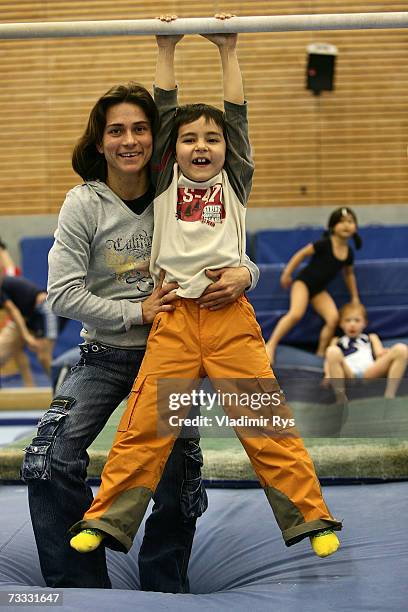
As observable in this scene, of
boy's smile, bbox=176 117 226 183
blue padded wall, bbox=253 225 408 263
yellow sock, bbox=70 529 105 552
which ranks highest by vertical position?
boy's smile, bbox=176 117 226 183

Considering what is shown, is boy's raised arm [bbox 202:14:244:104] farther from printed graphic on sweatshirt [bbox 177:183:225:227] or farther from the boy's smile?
printed graphic on sweatshirt [bbox 177:183:225:227]

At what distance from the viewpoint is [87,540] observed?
1.92m

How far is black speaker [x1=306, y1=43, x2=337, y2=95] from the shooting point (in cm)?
596

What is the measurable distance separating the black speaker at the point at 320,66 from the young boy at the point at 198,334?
159 inches

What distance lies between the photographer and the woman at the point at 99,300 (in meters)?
2.06

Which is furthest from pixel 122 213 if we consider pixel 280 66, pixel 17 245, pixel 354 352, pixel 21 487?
pixel 280 66

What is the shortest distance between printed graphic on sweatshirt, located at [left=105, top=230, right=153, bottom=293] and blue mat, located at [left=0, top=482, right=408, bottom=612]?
2.57 ft

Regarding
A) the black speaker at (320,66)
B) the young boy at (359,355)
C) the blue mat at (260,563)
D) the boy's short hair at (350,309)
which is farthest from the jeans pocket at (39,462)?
the black speaker at (320,66)

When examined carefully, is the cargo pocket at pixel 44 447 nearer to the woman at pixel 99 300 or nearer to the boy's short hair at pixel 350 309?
the woman at pixel 99 300

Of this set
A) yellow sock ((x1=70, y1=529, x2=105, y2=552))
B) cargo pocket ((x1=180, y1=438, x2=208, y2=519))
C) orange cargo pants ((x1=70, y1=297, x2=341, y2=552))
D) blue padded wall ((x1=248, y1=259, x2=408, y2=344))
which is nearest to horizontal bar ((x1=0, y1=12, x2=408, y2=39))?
orange cargo pants ((x1=70, y1=297, x2=341, y2=552))

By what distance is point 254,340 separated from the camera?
2086 millimetres

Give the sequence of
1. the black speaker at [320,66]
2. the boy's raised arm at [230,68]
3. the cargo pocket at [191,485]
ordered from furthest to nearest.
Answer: the black speaker at [320,66], the cargo pocket at [191,485], the boy's raised arm at [230,68]

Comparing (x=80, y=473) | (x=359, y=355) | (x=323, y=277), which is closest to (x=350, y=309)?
(x=323, y=277)

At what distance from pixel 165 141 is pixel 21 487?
1473mm
